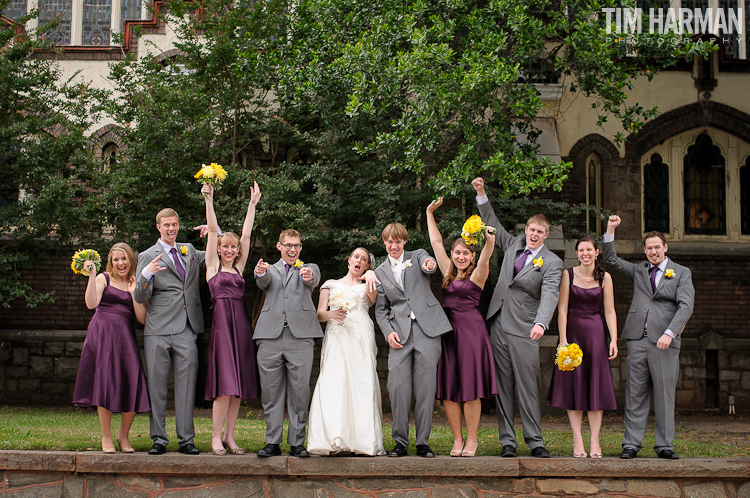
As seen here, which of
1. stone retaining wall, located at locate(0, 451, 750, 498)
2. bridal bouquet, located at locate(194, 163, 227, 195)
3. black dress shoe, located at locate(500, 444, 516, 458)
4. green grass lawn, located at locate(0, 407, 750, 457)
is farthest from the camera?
green grass lawn, located at locate(0, 407, 750, 457)

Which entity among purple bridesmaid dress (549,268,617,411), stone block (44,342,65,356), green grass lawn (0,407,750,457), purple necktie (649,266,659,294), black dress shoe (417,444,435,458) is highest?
purple necktie (649,266,659,294)

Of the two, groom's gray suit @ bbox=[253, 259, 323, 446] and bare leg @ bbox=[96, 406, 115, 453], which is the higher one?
groom's gray suit @ bbox=[253, 259, 323, 446]

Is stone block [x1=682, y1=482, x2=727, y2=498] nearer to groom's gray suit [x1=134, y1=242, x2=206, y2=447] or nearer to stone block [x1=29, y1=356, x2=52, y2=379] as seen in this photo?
groom's gray suit [x1=134, y1=242, x2=206, y2=447]

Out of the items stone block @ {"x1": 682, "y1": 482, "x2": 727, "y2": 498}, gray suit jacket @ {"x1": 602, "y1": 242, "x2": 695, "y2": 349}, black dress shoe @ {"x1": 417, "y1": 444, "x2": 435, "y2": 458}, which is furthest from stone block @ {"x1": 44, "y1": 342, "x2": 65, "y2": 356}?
stone block @ {"x1": 682, "y1": 482, "x2": 727, "y2": 498}

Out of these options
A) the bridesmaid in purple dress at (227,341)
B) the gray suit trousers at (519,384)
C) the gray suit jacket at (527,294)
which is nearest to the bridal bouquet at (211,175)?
the bridesmaid in purple dress at (227,341)

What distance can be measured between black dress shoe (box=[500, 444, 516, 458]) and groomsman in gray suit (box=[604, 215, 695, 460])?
1.01 m

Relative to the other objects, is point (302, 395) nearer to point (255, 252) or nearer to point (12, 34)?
point (255, 252)

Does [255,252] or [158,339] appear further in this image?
[255,252]

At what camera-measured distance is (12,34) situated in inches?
512

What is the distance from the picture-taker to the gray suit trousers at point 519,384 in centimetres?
659

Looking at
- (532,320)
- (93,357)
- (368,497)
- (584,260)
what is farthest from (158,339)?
(584,260)

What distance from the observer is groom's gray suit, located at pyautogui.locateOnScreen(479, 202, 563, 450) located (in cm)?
659

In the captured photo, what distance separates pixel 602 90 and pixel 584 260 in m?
5.13

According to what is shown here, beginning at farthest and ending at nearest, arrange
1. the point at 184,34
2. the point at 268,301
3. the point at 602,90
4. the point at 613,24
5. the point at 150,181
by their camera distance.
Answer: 1. the point at 184,34
2. the point at 150,181
3. the point at 602,90
4. the point at 613,24
5. the point at 268,301
